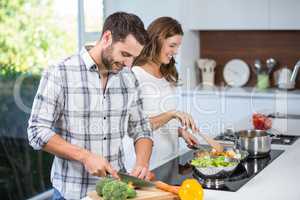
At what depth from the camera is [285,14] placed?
4.96 meters

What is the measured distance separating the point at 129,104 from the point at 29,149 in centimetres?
201

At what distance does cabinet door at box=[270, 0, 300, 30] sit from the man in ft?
8.88

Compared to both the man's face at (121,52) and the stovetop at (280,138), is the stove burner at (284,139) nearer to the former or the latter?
the stovetop at (280,138)

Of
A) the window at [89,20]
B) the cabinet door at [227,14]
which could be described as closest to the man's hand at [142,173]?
the window at [89,20]

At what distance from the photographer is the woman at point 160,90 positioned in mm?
3148

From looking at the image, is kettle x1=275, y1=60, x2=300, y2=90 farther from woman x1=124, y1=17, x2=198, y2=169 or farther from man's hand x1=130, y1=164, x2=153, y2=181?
man's hand x1=130, y1=164, x2=153, y2=181

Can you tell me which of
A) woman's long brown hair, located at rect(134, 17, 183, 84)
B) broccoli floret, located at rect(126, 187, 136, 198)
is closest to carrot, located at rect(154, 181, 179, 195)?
broccoli floret, located at rect(126, 187, 136, 198)

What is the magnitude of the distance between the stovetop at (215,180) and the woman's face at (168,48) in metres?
0.56

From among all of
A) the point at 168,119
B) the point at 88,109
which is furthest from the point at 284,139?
the point at 88,109

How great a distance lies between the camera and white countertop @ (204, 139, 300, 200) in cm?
228

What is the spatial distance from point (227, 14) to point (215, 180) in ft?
9.70

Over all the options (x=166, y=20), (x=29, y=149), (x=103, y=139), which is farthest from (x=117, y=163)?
(x=29, y=149)

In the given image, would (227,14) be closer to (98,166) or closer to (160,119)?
(160,119)

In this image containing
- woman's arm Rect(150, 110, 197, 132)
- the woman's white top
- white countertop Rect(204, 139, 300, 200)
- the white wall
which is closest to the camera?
white countertop Rect(204, 139, 300, 200)
